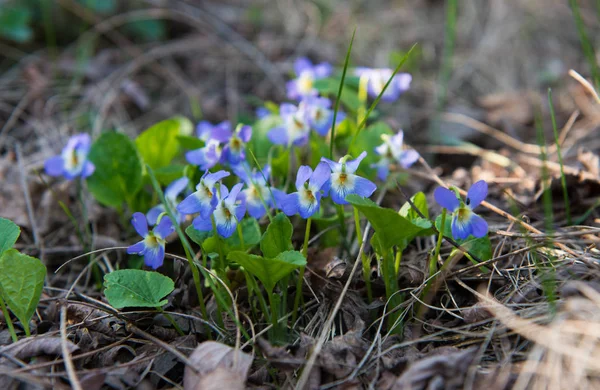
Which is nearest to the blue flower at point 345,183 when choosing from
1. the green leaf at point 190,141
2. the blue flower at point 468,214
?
the blue flower at point 468,214

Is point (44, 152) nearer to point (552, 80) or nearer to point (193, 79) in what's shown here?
point (193, 79)

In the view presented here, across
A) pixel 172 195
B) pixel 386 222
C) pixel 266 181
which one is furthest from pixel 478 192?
pixel 172 195

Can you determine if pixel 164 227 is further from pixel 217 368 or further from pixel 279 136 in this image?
pixel 279 136

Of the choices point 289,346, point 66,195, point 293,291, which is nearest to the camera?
point 289,346

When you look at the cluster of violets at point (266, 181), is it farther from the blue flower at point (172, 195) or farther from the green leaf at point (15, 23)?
the green leaf at point (15, 23)

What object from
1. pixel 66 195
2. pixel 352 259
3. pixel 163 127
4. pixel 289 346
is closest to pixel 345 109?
pixel 163 127

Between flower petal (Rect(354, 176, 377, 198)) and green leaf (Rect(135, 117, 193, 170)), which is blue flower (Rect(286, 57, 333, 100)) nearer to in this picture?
green leaf (Rect(135, 117, 193, 170))
